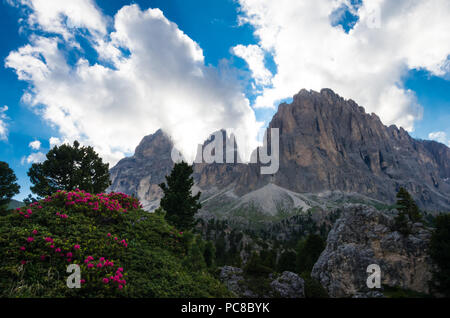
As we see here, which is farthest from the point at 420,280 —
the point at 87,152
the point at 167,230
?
the point at 87,152

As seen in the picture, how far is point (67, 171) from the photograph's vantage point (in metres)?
30.0

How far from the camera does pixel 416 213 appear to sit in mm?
37031

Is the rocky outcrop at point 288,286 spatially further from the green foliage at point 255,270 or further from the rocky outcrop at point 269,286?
the green foliage at point 255,270

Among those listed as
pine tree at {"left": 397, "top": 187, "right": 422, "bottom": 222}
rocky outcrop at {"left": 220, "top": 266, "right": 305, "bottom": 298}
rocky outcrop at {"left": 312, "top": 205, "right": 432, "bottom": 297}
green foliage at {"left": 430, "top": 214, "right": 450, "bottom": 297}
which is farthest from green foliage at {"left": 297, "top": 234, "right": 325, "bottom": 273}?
rocky outcrop at {"left": 220, "top": 266, "right": 305, "bottom": 298}

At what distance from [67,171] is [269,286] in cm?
2957

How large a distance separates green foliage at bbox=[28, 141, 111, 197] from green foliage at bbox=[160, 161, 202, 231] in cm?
1002

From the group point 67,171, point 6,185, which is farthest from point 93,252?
point 6,185

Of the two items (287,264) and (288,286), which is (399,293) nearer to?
(288,286)

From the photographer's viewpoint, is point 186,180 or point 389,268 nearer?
point 186,180

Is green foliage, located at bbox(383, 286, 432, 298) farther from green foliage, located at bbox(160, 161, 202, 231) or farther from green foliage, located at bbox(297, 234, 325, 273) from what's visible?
green foliage, located at bbox(160, 161, 202, 231)

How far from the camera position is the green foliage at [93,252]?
7.18 meters

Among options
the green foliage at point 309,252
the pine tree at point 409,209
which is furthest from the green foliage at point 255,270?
the pine tree at point 409,209
